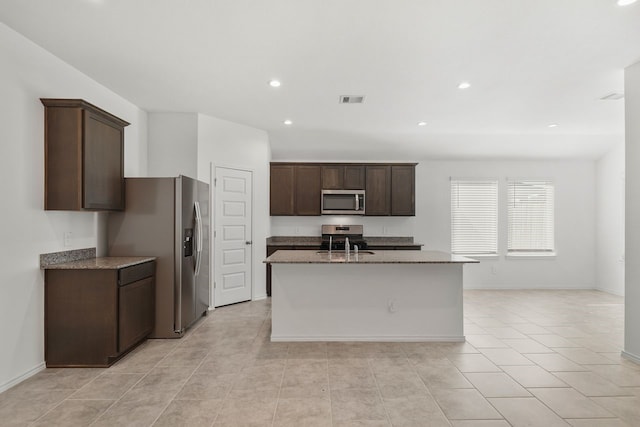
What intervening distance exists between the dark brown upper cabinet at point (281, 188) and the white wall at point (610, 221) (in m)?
5.66

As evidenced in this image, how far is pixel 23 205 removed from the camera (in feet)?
9.33

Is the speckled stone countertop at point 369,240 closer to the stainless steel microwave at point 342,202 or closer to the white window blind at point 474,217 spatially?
the stainless steel microwave at point 342,202

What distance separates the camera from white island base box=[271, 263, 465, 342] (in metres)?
3.82

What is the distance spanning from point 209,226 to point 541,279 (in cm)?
606

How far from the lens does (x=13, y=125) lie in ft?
9.07

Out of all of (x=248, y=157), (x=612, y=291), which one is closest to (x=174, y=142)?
(x=248, y=157)

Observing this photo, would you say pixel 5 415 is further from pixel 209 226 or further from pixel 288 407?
pixel 209 226

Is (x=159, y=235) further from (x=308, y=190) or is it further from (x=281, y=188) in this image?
(x=308, y=190)

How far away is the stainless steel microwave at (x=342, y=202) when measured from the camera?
20.8 feet

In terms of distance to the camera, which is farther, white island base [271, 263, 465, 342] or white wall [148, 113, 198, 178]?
white wall [148, 113, 198, 178]

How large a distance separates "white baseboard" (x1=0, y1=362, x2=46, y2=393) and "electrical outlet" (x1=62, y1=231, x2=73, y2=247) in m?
1.03

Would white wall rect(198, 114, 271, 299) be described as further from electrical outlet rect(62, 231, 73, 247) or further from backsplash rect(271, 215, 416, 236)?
electrical outlet rect(62, 231, 73, 247)

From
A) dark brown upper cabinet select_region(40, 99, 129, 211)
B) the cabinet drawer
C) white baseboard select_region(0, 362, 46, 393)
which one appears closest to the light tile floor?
white baseboard select_region(0, 362, 46, 393)

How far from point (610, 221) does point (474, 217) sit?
2.31m
